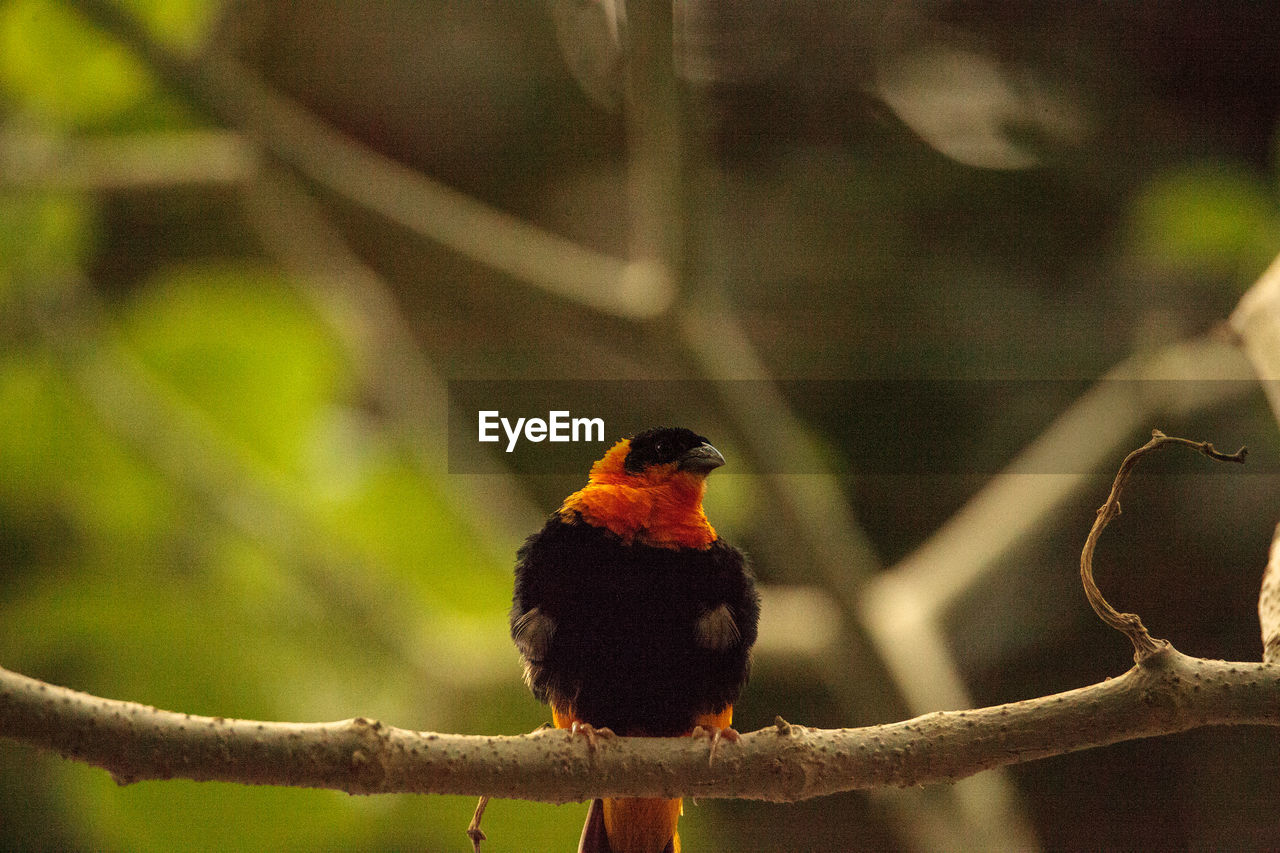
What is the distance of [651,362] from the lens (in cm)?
279

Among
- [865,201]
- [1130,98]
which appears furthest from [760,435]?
[1130,98]

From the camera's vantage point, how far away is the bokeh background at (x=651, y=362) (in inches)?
99.0

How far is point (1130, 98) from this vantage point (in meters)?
2.95

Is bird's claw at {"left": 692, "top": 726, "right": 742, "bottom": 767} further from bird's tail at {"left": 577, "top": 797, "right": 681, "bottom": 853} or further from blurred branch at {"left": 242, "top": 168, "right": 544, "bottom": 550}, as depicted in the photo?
blurred branch at {"left": 242, "top": 168, "right": 544, "bottom": 550}

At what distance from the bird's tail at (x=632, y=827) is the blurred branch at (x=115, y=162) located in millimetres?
1942

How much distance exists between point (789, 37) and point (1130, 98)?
3.02 feet

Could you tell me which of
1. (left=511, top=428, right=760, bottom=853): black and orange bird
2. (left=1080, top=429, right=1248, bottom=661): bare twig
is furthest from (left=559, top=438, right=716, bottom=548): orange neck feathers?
(left=1080, top=429, right=1248, bottom=661): bare twig

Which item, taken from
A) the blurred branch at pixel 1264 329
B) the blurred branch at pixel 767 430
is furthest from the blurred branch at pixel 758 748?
the blurred branch at pixel 767 430

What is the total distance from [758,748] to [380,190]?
1983 mm

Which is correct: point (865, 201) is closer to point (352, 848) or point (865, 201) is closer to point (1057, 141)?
point (1057, 141)

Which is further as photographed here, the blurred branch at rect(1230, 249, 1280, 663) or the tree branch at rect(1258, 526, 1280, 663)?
the blurred branch at rect(1230, 249, 1280, 663)

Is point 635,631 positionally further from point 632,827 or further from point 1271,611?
point 1271,611
